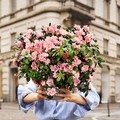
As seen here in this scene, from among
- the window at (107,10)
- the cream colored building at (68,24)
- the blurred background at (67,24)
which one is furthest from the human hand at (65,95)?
the window at (107,10)

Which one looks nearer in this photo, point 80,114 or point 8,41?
point 80,114

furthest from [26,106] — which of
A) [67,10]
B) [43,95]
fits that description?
[67,10]

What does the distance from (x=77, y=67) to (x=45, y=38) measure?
356mm

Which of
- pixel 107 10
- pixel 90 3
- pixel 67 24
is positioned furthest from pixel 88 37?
pixel 107 10

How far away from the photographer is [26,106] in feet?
10.2

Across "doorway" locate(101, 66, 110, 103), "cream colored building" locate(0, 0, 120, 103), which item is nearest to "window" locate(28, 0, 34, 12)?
"cream colored building" locate(0, 0, 120, 103)

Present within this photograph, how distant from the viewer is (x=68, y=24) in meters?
23.5

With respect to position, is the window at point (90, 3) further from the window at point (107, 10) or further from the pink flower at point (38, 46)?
the pink flower at point (38, 46)

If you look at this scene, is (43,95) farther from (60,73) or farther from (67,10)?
(67,10)

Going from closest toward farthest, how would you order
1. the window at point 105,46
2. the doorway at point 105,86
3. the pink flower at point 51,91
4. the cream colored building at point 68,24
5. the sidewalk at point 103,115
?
the pink flower at point 51,91 → the sidewalk at point 103,115 → the cream colored building at point 68,24 → the window at point 105,46 → the doorway at point 105,86

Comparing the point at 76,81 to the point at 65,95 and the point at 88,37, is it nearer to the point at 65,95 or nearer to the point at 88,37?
the point at 65,95

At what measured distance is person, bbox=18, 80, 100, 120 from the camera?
3039mm

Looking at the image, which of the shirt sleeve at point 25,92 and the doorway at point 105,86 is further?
the doorway at point 105,86

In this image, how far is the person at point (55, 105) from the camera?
9.97ft
